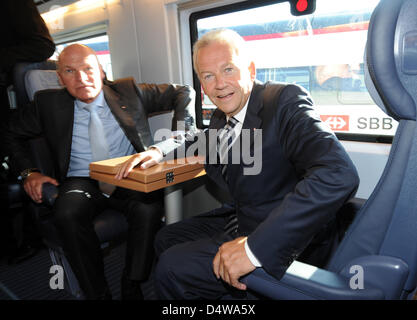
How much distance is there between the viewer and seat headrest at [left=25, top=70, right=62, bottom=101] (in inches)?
87.5

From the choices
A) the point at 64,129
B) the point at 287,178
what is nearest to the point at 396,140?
the point at 287,178

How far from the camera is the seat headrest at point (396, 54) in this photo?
707mm

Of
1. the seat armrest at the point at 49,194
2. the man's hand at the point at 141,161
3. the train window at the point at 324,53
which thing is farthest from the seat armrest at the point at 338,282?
the seat armrest at the point at 49,194

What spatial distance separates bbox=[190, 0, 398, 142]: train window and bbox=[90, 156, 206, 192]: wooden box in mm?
881

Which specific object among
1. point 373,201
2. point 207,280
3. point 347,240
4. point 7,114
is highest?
point 7,114

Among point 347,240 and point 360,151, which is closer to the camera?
point 347,240

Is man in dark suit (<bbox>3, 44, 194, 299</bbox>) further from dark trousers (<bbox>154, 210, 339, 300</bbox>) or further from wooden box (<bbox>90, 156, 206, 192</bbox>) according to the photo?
dark trousers (<bbox>154, 210, 339, 300</bbox>)

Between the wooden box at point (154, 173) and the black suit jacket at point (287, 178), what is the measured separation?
32 cm

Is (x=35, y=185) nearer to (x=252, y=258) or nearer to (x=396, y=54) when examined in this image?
(x=252, y=258)

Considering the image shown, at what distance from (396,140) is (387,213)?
189 mm

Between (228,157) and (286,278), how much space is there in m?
0.59

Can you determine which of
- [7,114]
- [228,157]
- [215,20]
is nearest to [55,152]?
[7,114]

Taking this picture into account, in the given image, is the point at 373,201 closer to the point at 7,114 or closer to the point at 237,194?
the point at 237,194

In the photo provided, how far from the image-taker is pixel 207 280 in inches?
45.0
